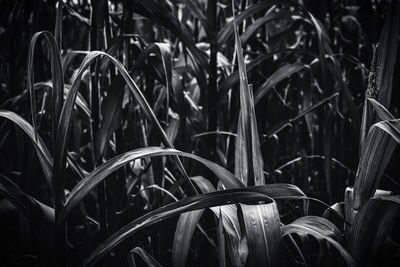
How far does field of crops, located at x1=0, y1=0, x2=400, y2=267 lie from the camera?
1.20 feet

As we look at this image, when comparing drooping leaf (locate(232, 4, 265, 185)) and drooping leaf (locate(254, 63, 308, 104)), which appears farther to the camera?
drooping leaf (locate(254, 63, 308, 104))

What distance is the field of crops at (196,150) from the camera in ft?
1.20

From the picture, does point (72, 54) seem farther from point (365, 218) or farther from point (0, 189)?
point (365, 218)

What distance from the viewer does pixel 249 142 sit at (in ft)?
1.21

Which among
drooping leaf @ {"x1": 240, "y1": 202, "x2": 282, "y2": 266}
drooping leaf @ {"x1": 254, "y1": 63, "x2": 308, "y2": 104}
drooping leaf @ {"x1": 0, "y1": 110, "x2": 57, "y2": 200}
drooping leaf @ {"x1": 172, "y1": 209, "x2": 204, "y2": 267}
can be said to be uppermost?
drooping leaf @ {"x1": 254, "y1": 63, "x2": 308, "y2": 104}

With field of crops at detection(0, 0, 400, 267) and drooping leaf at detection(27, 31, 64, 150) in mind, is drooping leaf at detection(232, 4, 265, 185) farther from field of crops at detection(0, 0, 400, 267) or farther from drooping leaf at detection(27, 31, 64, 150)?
drooping leaf at detection(27, 31, 64, 150)

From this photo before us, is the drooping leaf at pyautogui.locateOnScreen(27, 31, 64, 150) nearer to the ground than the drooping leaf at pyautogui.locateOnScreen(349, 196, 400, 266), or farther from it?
farther from it

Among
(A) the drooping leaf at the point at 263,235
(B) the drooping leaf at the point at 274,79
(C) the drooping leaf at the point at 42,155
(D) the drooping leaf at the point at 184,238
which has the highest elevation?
(B) the drooping leaf at the point at 274,79

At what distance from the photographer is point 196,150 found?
29.9 inches

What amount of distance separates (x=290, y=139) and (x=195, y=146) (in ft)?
0.83

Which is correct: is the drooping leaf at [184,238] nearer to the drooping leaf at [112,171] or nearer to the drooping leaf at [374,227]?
the drooping leaf at [112,171]

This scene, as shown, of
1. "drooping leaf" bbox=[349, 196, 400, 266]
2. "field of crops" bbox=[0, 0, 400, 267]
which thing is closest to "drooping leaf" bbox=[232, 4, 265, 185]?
"field of crops" bbox=[0, 0, 400, 267]

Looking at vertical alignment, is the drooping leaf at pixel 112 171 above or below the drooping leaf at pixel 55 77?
below

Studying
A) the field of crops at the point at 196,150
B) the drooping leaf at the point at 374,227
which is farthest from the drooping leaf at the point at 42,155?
the drooping leaf at the point at 374,227
